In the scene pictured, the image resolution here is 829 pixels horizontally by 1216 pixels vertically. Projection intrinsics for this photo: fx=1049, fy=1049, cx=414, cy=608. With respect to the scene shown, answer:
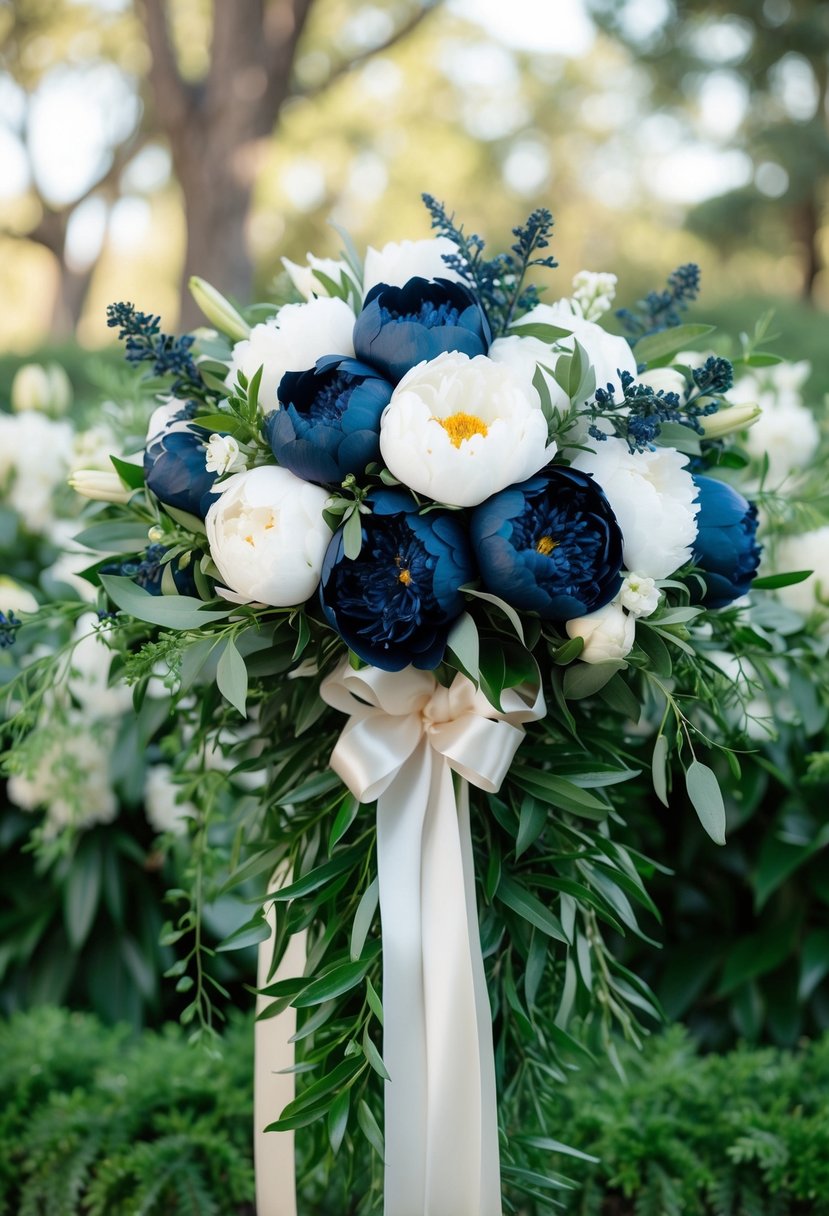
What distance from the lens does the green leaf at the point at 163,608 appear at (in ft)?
2.95

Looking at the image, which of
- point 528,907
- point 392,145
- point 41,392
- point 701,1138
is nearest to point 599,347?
point 528,907

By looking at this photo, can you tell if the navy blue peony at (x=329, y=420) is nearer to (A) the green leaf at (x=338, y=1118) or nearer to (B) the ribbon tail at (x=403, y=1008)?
(B) the ribbon tail at (x=403, y=1008)

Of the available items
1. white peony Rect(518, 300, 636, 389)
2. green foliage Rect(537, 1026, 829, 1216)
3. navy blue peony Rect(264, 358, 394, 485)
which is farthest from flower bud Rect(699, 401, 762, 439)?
green foliage Rect(537, 1026, 829, 1216)

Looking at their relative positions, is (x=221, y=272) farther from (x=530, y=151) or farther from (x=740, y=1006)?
(x=530, y=151)

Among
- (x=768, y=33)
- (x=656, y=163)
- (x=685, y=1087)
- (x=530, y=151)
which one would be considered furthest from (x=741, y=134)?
(x=685, y=1087)

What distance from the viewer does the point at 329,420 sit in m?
0.85

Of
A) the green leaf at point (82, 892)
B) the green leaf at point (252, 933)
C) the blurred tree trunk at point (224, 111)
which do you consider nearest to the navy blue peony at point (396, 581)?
the green leaf at point (252, 933)

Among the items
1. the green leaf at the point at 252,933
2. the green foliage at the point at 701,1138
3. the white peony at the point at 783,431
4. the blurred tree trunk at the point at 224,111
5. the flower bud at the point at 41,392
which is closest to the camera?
the green leaf at the point at 252,933

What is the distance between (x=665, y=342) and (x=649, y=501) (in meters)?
0.30

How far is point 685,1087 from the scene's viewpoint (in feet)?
4.83

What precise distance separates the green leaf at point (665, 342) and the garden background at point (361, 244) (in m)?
0.41

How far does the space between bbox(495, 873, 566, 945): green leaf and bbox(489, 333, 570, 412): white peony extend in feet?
1.44

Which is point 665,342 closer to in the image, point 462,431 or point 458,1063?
point 462,431

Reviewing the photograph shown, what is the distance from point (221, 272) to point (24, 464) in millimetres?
3969
